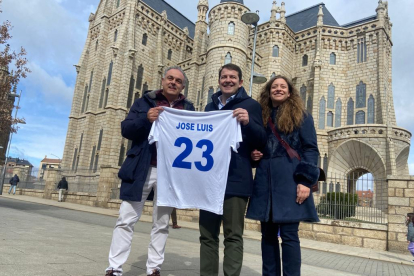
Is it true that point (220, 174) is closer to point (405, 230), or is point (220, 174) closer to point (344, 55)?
point (405, 230)

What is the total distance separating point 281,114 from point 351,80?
91.1ft

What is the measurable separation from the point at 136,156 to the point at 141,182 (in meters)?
0.26

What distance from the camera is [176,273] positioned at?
10.4ft

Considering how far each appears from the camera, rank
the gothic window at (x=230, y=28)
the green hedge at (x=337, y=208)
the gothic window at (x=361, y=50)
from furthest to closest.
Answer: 1. the gothic window at (x=361, y=50)
2. the gothic window at (x=230, y=28)
3. the green hedge at (x=337, y=208)

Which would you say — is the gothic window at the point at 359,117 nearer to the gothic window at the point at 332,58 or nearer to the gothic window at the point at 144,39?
the gothic window at the point at 332,58

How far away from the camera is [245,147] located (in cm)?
287

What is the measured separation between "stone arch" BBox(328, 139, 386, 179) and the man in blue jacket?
70.0 ft

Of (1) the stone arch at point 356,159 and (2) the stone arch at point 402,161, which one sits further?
(2) the stone arch at point 402,161

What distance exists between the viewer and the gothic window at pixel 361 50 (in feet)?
87.8

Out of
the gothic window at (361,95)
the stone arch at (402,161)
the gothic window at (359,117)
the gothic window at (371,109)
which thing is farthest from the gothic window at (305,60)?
the stone arch at (402,161)

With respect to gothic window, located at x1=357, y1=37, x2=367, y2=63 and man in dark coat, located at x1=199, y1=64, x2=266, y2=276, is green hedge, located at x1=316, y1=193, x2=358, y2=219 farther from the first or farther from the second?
gothic window, located at x1=357, y1=37, x2=367, y2=63

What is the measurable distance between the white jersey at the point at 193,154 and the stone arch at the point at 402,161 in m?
22.4

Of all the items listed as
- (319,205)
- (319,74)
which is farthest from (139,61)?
(319,205)

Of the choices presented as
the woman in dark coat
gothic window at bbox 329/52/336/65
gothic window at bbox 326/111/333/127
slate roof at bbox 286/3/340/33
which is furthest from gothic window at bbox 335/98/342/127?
the woman in dark coat
